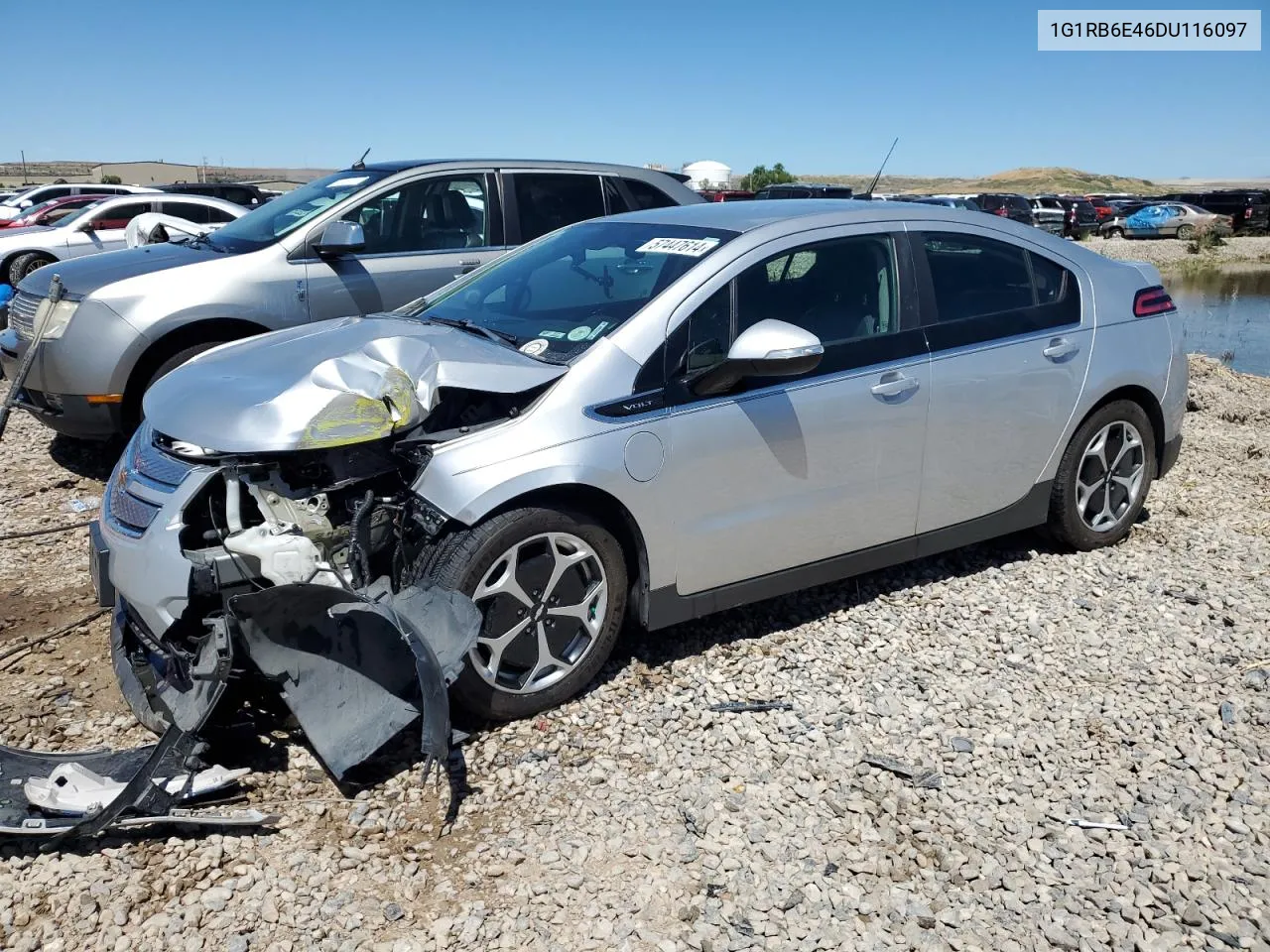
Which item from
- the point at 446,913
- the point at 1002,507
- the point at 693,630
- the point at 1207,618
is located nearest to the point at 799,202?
the point at 1002,507

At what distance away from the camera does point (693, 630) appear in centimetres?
464

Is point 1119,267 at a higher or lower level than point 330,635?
higher

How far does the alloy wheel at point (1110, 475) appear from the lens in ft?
17.4

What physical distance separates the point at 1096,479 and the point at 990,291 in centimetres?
123

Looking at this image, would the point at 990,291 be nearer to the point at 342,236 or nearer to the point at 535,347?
the point at 535,347

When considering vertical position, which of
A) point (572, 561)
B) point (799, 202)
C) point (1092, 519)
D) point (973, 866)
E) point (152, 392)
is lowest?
point (973, 866)

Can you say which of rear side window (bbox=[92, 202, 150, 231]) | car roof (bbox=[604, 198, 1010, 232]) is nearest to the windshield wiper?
car roof (bbox=[604, 198, 1010, 232])

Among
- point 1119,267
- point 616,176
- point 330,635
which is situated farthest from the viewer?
point 616,176

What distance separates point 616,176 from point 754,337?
4366mm

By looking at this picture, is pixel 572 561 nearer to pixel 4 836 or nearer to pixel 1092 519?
pixel 4 836

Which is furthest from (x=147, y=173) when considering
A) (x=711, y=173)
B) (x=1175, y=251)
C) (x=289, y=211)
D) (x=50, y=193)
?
(x=289, y=211)

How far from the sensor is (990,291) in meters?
4.86

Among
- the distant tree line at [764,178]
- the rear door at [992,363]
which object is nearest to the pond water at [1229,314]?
the rear door at [992,363]

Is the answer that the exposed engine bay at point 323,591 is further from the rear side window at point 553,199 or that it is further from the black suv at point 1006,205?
the black suv at point 1006,205
